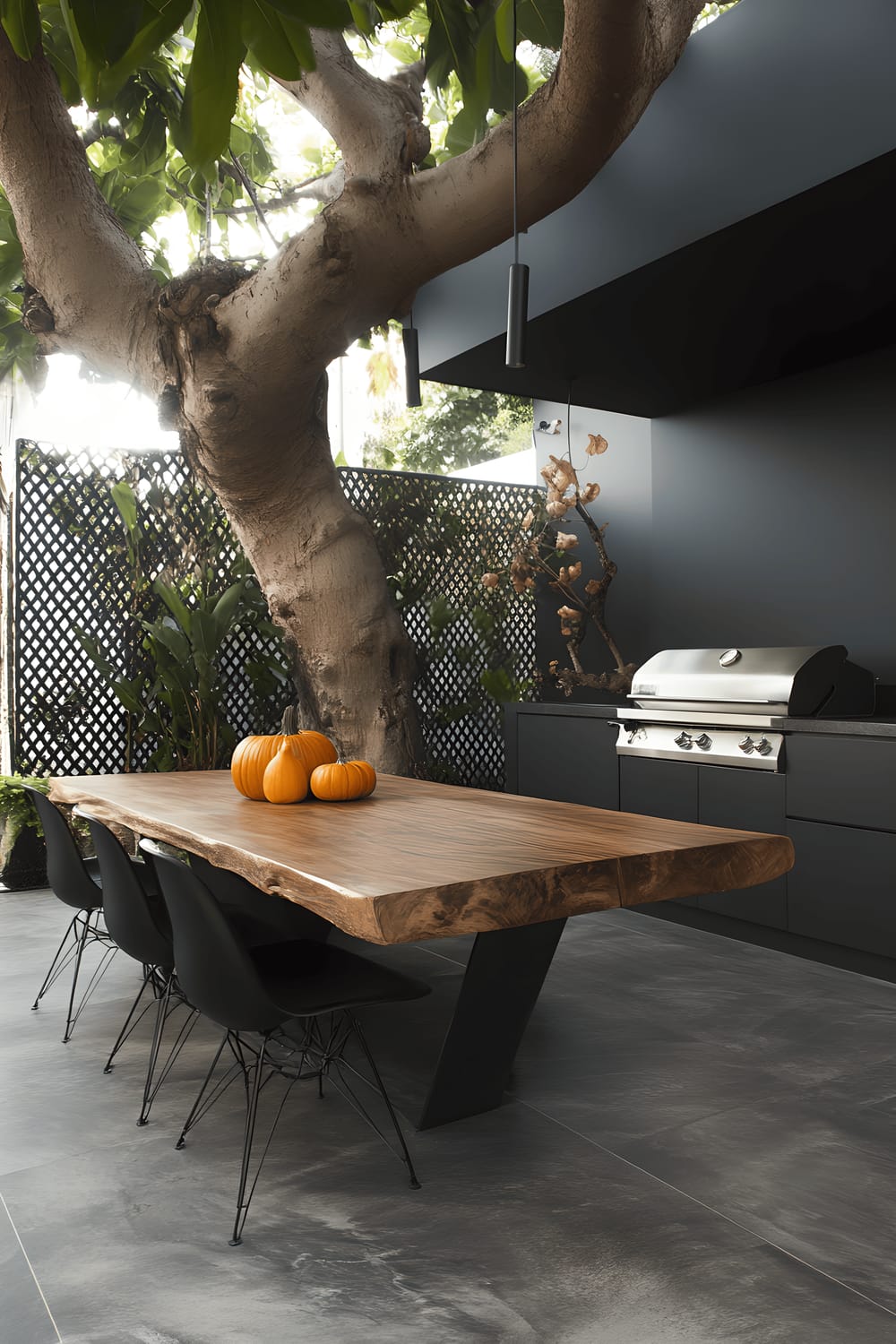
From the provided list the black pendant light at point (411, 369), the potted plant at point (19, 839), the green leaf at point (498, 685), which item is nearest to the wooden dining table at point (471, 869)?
the black pendant light at point (411, 369)

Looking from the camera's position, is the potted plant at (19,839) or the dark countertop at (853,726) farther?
the potted plant at (19,839)

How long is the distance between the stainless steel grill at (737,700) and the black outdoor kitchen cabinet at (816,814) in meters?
0.07

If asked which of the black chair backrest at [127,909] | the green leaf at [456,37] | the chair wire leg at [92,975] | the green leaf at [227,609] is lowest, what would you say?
the chair wire leg at [92,975]

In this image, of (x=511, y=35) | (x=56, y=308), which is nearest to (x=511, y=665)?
(x=56, y=308)

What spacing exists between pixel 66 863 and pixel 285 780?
0.66 metres

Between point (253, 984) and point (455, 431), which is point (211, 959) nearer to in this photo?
point (253, 984)

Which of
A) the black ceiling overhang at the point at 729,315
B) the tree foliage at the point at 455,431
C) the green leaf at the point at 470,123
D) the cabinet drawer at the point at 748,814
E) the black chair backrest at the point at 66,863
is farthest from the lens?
the tree foliage at the point at 455,431

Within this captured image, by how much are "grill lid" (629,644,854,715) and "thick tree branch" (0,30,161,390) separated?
97.8 inches

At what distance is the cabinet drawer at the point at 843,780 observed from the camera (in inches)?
137

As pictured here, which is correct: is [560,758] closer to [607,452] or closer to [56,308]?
[607,452]

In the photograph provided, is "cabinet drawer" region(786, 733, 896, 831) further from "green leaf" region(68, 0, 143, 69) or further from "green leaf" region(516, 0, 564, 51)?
"green leaf" region(68, 0, 143, 69)

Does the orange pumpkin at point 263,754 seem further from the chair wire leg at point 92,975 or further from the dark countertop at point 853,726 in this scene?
the dark countertop at point 853,726

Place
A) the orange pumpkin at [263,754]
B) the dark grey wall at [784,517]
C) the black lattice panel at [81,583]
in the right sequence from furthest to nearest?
the black lattice panel at [81,583]
the dark grey wall at [784,517]
the orange pumpkin at [263,754]

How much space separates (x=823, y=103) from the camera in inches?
115
